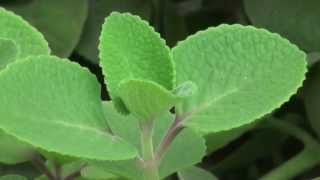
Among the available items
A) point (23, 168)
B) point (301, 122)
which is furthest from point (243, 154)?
point (23, 168)

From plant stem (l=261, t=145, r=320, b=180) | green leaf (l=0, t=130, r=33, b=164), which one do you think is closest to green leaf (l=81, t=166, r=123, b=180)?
green leaf (l=0, t=130, r=33, b=164)

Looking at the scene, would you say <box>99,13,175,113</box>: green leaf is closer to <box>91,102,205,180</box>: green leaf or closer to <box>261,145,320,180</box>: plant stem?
<box>91,102,205,180</box>: green leaf

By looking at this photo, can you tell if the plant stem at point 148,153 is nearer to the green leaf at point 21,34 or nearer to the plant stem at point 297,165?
the green leaf at point 21,34

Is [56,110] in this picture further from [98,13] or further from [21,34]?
[98,13]

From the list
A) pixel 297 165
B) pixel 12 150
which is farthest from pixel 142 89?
pixel 297 165

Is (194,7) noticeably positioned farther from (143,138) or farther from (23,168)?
(143,138)
